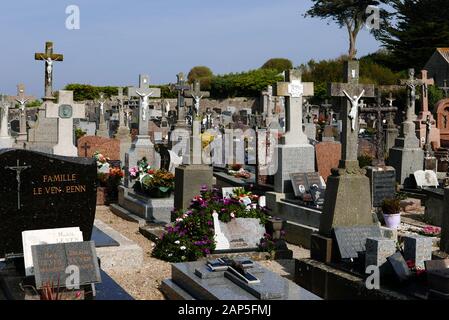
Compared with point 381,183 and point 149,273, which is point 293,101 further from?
point 149,273

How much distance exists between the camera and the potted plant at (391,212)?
9.57 m

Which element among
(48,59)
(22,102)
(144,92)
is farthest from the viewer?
(22,102)

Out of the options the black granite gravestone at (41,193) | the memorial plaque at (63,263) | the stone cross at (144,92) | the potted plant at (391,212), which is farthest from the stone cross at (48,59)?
the memorial plaque at (63,263)

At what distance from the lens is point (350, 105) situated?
26.5 ft

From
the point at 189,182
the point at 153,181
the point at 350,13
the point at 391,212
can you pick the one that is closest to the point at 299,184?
the point at 391,212

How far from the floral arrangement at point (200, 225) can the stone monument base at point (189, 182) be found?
1.08 metres

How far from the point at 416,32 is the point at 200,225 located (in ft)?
117

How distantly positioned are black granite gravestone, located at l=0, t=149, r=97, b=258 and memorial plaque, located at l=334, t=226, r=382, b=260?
2.97 meters

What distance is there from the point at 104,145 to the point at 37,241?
12.3 metres

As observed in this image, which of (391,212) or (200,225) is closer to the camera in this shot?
(200,225)

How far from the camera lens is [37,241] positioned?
5.79m

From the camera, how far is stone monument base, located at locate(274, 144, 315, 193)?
35.2 ft
